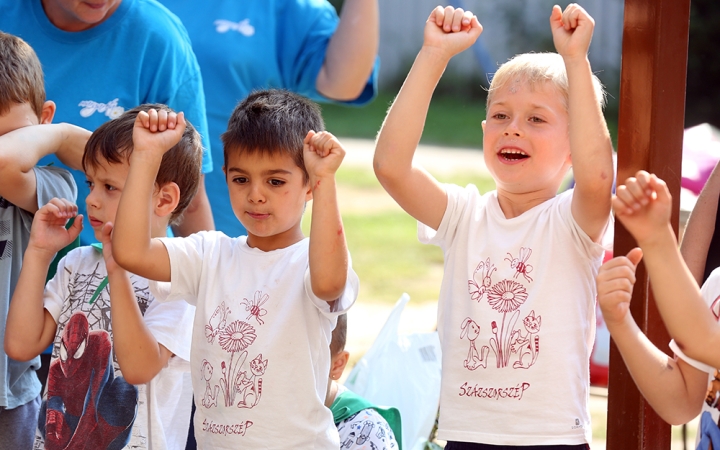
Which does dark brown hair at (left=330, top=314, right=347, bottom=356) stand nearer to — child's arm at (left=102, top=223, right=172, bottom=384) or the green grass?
child's arm at (left=102, top=223, right=172, bottom=384)

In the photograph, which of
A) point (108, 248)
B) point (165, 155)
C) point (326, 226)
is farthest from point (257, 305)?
point (165, 155)

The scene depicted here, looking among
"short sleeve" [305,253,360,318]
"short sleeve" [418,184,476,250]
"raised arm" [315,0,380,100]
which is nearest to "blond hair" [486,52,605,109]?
"short sleeve" [418,184,476,250]

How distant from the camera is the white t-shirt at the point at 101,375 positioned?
243 cm

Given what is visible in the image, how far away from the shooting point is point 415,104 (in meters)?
2.21

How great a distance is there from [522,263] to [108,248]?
100 centimetres

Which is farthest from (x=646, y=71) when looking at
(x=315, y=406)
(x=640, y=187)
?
(x=315, y=406)

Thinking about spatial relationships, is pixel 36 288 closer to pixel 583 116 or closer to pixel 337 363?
pixel 337 363

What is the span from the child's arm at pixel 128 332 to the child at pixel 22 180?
0.38m

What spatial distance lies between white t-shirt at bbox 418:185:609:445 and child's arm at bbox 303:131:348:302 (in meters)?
0.31

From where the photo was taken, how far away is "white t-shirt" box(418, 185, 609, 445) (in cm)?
216

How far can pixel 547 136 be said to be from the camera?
2.25 metres

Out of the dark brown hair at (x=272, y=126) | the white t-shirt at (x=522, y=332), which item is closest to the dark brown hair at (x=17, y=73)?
the dark brown hair at (x=272, y=126)

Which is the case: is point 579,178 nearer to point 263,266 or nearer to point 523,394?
point 523,394

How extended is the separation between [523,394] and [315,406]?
0.49 meters
